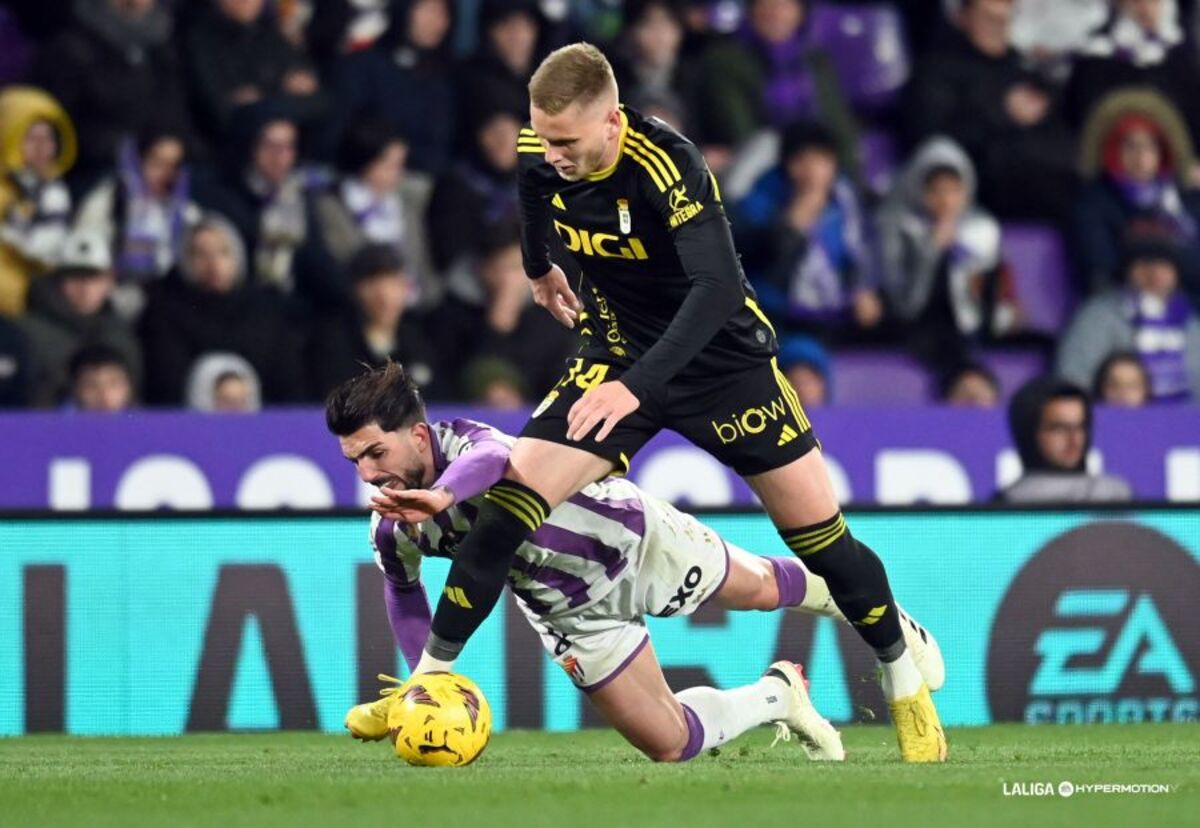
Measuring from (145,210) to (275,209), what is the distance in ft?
2.11

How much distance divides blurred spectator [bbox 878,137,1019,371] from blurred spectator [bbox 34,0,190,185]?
387 cm

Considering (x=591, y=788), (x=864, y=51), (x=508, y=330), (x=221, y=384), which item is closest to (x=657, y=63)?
(x=864, y=51)

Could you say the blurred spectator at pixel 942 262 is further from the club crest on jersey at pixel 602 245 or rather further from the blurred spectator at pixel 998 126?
the club crest on jersey at pixel 602 245

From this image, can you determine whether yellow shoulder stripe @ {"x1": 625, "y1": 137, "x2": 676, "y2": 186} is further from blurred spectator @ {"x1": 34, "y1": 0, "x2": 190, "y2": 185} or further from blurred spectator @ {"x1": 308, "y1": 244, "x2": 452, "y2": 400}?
blurred spectator @ {"x1": 34, "y1": 0, "x2": 190, "y2": 185}

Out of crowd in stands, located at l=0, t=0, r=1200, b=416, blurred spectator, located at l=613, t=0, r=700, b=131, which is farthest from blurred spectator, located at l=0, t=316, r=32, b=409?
blurred spectator, located at l=613, t=0, r=700, b=131

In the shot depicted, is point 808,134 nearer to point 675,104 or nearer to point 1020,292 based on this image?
point 675,104

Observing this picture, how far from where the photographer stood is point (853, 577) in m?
7.00

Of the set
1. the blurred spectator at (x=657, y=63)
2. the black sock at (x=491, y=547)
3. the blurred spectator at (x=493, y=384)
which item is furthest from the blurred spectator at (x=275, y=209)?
the black sock at (x=491, y=547)

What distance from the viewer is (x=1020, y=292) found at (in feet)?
43.2

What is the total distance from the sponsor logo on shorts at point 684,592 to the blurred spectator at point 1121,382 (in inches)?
196

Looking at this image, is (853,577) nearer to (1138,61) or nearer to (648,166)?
(648,166)

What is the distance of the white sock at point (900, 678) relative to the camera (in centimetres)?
712

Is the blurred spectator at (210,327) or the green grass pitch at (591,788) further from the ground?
the blurred spectator at (210,327)

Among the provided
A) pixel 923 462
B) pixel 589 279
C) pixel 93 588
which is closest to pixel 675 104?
pixel 923 462
